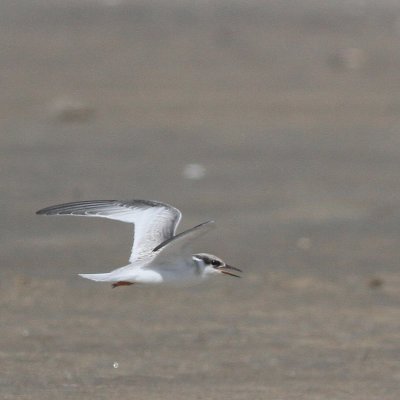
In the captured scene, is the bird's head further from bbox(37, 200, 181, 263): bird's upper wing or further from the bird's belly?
bbox(37, 200, 181, 263): bird's upper wing

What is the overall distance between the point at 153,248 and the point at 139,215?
1.67 feet

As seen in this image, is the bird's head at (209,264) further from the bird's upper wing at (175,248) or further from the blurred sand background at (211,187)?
the blurred sand background at (211,187)

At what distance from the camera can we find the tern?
8.46 meters

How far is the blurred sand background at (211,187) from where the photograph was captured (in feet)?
32.2

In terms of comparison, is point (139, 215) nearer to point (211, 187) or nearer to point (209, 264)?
point (209, 264)

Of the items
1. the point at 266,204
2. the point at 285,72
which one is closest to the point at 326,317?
the point at 266,204

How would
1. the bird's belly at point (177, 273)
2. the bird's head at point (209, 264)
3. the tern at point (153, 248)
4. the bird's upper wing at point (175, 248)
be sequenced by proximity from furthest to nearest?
the bird's head at point (209, 264), the bird's belly at point (177, 273), the tern at point (153, 248), the bird's upper wing at point (175, 248)

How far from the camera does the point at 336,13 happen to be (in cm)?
2716

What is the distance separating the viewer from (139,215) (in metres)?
9.48

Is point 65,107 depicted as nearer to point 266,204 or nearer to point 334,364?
point 266,204

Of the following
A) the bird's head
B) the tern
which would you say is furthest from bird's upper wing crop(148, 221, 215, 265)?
the bird's head

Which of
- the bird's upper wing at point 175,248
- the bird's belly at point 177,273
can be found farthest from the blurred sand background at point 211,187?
the bird's upper wing at point 175,248

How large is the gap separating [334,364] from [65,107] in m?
9.70

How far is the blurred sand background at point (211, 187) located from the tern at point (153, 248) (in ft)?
2.49
